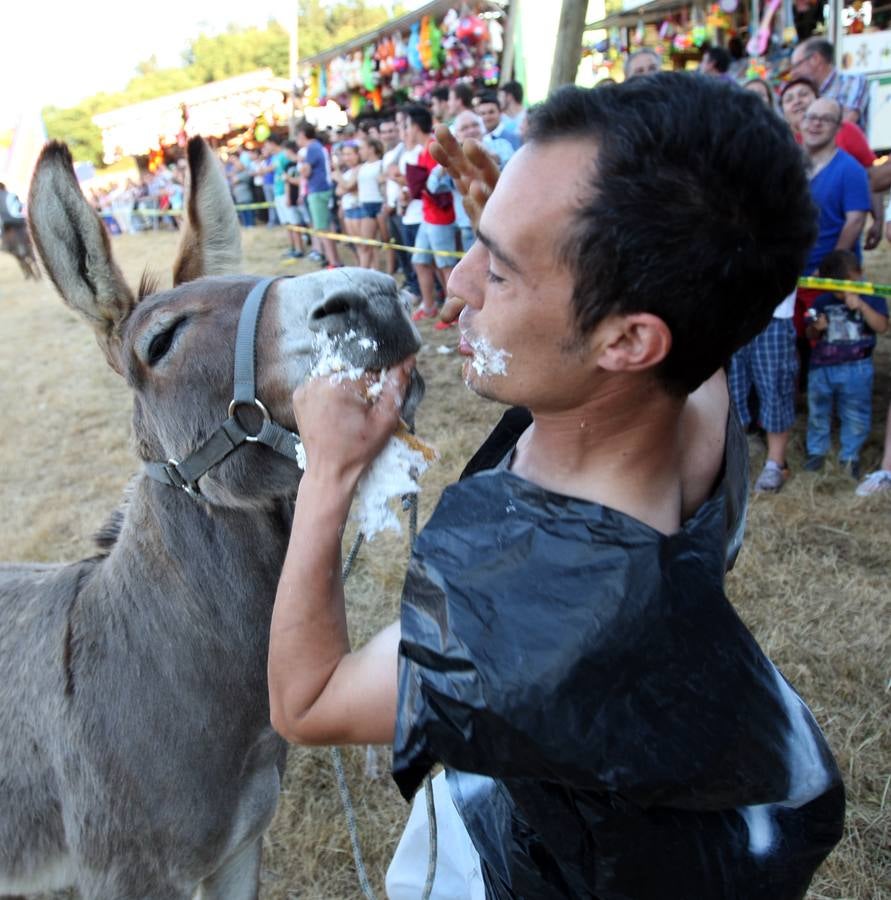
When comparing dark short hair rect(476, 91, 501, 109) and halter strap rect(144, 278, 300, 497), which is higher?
dark short hair rect(476, 91, 501, 109)

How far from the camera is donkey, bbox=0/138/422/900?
1.66m

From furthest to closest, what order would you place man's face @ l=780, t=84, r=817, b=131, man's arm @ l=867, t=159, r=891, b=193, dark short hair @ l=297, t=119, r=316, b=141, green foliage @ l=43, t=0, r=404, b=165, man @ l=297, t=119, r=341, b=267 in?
green foliage @ l=43, t=0, r=404, b=165 < dark short hair @ l=297, t=119, r=316, b=141 < man @ l=297, t=119, r=341, b=267 < man's arm @ l=867, t=159, r=891, b=193 < man's face @ l=780, t=84, r=817, b=131

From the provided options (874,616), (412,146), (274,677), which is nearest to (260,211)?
(412,146)

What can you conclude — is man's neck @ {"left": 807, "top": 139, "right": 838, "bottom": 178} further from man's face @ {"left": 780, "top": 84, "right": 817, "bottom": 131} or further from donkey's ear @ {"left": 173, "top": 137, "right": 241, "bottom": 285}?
donkey's ear @ {"left": 173, "top": 137, "right": 241, "bottom": 285}

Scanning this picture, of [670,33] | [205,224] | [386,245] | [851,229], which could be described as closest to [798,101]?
[851,229]

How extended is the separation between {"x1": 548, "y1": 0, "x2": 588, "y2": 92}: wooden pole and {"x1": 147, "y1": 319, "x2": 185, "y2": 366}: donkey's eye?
296cm

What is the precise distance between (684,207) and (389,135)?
1143 cm

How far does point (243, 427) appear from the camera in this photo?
162cm

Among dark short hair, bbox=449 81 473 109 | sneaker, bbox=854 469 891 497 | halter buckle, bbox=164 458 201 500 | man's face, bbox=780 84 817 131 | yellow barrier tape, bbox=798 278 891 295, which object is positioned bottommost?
sneaker, bbox=854 469 891 497

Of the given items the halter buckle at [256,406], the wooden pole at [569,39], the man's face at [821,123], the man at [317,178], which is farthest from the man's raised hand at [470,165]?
the man at [317,178]

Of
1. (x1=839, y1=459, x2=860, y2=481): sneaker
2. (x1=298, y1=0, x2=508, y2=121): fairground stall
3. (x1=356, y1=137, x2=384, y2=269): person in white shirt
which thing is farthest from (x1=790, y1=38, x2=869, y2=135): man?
(x1=298, y1=0, x2=508, y2=121): fairground stall

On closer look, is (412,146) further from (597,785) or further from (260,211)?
(260,211)

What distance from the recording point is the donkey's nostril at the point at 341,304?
149cm

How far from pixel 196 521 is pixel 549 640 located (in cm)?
116
